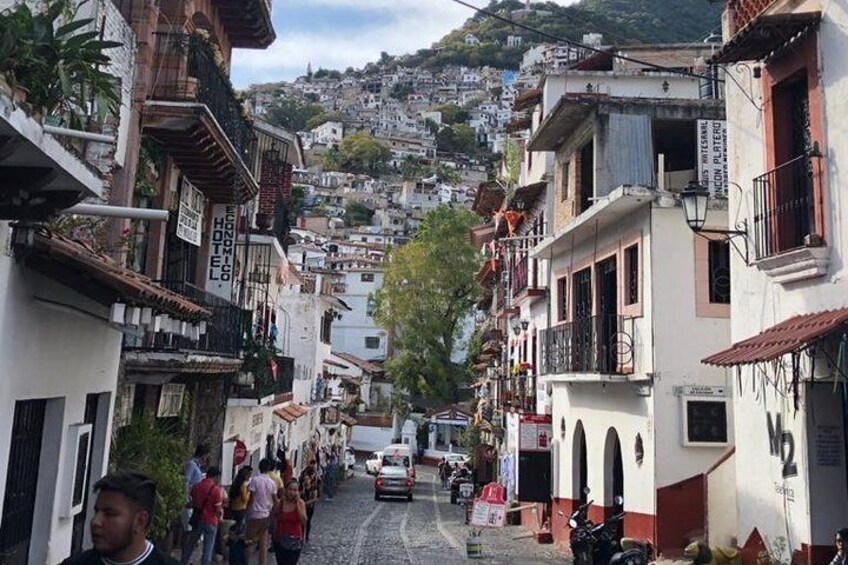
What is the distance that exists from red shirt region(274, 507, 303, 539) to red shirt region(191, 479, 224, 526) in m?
1.36

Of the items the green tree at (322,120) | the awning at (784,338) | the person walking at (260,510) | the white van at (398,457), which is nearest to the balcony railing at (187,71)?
the person walking at (260,510)

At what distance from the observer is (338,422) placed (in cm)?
5012

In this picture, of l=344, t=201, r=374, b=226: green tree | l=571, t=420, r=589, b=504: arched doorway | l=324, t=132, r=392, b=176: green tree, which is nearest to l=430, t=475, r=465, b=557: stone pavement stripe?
l=571, t=420, r=589, b=504: arched doorway

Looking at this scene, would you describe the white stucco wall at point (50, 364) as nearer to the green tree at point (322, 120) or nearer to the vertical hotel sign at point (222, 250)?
the vertical hotel sign at point (222, 250)

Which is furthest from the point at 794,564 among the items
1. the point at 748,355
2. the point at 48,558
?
the point at 48,558

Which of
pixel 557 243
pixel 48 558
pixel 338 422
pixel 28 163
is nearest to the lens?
pixel 28 163

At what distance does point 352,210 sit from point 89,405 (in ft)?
410

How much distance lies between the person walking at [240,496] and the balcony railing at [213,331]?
83.8 inches

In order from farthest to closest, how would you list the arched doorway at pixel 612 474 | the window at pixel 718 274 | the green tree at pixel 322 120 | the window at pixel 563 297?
the green tree at pixel 322 120 < the window at pixel 563 297 < the arched doorway at pixel 612 474 < the window at pixel 718 274

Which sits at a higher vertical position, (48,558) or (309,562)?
(48,558)

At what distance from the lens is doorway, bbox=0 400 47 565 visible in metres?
7.57

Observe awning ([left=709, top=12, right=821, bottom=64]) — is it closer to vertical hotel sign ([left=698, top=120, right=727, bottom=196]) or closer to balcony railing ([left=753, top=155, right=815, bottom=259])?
balcony railing ([left=753, top=155, right=815, bottom=259])

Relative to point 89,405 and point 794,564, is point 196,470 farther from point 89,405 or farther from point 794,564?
point 794,564

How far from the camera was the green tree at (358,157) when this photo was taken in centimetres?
16175
